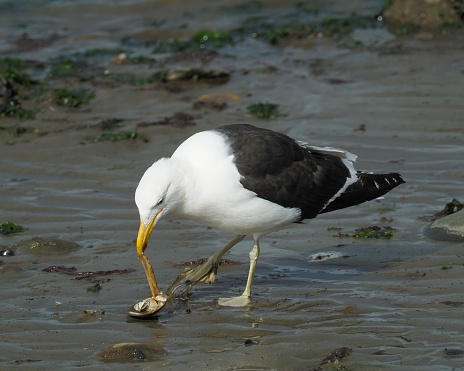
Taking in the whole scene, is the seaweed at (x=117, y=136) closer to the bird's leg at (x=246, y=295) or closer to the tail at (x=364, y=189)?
the tail at (x=364, y=189)

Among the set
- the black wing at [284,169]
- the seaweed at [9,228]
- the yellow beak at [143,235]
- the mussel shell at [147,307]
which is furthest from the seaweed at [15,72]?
the mussel shell at [147,307]

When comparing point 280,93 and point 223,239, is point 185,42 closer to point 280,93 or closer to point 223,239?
point 280,93

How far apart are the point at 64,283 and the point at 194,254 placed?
1069 millimetres

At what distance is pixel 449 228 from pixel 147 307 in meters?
2.53

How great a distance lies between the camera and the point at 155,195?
593 centimetres

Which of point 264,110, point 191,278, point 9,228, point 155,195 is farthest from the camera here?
point 264,110

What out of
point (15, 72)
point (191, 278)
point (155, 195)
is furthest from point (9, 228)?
point (15, 72)

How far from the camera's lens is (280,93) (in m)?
11.0

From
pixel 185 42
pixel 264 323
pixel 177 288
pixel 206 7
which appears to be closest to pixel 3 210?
pixel 177 288

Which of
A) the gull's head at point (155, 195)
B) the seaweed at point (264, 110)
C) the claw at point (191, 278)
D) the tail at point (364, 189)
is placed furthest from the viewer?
the seaweed at point (264, 110)

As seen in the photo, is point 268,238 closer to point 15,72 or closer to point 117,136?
point 117,136

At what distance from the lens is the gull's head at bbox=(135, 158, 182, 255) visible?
593cm

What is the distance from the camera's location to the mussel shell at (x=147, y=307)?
5926mm

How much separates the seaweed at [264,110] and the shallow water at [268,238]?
110 millimetres
